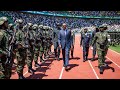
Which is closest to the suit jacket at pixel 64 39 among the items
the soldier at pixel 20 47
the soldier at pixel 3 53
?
the soldier at pixel 20 47

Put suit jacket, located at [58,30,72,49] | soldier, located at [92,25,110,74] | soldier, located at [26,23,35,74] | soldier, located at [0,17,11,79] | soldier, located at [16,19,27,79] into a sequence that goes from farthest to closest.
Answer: suit jacket, located at [58,30,72,49] < soldier, located at [92,25,110,74] < soldier, located at [26,23,35,74] < soldier, located at [16,19,27,79] < soldier, located at [0,17,11,79]

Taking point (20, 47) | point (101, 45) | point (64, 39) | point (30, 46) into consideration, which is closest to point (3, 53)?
point (20, 47)

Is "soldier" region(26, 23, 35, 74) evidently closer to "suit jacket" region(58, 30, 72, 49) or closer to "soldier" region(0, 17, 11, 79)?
"suit jacket" region(58, 30, 72, 49)

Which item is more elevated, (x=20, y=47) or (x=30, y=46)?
(x=20, y=47)

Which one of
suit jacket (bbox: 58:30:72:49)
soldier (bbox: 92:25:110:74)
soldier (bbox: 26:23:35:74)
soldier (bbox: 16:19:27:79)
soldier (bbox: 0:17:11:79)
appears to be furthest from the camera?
suit jacket (bbox: 58:30:72:49)

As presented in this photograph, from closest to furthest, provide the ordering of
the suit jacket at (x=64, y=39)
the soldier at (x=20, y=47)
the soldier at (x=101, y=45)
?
the soldier at (x=20, y=47) < the soldier at (x=101, y=45) < the suit jacket at (x=64, y=39)

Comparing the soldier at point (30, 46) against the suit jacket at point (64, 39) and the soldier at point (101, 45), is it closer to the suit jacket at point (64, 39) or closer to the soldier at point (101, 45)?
the suit jacket at point (64, 39)

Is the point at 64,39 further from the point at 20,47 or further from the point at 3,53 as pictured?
the point at 3,53

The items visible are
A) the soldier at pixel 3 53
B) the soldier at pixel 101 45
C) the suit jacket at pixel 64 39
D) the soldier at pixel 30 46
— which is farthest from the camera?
the suit jacket at pixel 64 39

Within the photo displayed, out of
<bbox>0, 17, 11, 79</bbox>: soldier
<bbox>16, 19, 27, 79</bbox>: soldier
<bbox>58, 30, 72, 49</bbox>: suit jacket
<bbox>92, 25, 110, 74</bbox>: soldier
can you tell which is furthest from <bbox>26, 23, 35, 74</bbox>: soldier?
<bbox>0, 17, 11, 79</bbox>: soldier

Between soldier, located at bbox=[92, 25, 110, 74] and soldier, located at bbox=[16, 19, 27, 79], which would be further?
soldier, located at bbox=[92, 25, 110, 74]
